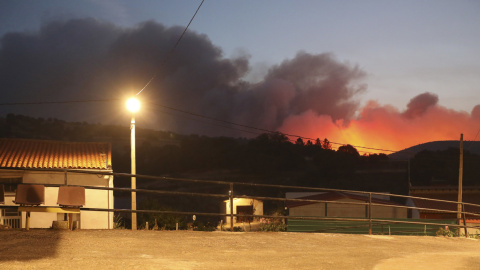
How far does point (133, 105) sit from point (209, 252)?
581 inches

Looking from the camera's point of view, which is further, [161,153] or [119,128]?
[119,128]

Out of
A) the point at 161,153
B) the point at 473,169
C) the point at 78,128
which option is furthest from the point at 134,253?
the point at 78,128

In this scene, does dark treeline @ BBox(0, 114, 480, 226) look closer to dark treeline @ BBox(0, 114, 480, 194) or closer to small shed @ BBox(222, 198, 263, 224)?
dark treeline @ BBox(0, 114, 480, 194)

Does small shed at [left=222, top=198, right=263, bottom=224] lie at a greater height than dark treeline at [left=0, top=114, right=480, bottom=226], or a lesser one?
lesser

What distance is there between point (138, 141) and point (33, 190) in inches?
3535

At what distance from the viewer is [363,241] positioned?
32.6 feet

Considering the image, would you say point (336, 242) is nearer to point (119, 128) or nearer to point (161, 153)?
point (161, 153)

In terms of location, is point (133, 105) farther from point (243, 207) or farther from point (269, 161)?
point (269, 161)

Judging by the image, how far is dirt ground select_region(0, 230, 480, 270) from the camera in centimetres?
666

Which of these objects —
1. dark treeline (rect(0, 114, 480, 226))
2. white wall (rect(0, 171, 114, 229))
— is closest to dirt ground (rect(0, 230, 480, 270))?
white wall (rect(0, 171, 114, 229))

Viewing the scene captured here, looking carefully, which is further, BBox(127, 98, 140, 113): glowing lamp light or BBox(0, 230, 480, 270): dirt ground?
BBox(127, 98, 140, 113): glowing lamp light

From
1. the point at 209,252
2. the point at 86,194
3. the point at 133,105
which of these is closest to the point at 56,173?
the point at 86,194

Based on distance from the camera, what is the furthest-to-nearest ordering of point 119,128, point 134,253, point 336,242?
point 119,128 < point 336,242 < point 134,253

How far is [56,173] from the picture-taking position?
82.6ft
